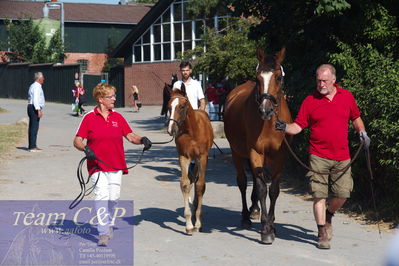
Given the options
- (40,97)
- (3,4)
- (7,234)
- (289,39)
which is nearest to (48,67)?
(3,4)

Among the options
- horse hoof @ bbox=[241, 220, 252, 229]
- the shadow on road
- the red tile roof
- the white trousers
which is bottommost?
the shadow on road

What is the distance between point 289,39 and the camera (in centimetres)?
1283

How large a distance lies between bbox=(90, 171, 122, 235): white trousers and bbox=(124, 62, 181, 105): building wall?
142 ft

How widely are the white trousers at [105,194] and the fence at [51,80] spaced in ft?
145

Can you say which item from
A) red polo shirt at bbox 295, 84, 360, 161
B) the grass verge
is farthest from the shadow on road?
the grass verge

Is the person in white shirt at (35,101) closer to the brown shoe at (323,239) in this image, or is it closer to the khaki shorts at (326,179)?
the khaki shorts at (326,179)

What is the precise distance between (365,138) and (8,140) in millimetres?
15972

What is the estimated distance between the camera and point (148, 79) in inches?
2110

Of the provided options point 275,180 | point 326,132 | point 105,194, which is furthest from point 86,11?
point 326,132

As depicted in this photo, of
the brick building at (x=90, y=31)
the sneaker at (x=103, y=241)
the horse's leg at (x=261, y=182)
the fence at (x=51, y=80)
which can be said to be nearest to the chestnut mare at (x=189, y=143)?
the horse's leg at (x=261, y=182)

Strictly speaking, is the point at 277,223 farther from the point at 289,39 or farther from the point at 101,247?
the point at 289,39

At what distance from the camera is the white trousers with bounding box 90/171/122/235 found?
8.05 m

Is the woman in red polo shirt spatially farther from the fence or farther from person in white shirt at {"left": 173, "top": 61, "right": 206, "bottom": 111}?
the fence

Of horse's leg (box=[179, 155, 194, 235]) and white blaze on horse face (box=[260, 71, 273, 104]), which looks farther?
horse's leg (box=[179, 155, 194, 235])
